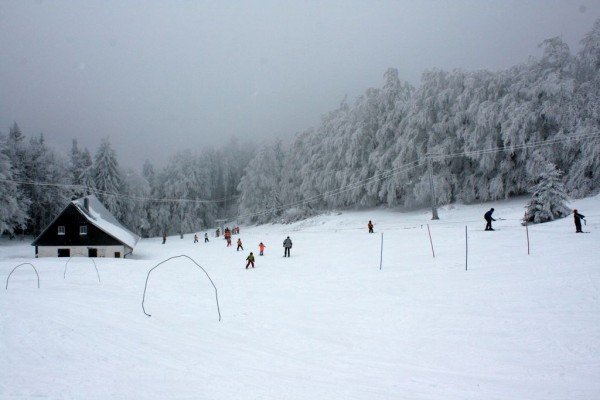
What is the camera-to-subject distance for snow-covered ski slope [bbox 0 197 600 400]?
262 inches

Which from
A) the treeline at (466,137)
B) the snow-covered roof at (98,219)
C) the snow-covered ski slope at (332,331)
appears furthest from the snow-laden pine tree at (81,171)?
the snow-covered ski slope at (332,331)

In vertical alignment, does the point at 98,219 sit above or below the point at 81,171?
below

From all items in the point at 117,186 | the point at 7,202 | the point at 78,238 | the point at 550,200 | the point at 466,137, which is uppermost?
the point at 466,137

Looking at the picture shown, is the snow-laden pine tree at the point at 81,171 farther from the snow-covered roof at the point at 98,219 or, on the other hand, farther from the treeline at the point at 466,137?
the treeline at the point at 466,137

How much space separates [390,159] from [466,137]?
955 cm

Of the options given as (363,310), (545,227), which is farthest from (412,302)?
(545,227)

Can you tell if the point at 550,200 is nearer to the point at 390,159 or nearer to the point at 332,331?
the point at 332,331

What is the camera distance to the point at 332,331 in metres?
10.2

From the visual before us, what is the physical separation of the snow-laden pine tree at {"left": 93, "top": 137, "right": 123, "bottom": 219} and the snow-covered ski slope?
39800 millimetres

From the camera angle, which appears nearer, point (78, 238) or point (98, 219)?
point (78, 238)

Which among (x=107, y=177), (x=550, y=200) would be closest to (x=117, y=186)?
(x=107, y=177)

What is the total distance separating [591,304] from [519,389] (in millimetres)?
5684

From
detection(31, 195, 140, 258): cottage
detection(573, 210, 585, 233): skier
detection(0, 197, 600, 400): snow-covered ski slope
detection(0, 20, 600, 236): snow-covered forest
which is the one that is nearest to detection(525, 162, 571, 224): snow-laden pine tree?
detection(0, 20, 600, 236): snow-covered forest

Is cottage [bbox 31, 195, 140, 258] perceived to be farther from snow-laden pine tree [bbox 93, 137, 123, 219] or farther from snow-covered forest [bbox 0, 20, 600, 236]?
snow-laden pine tree [bbox 93, 137, 123, 219]
